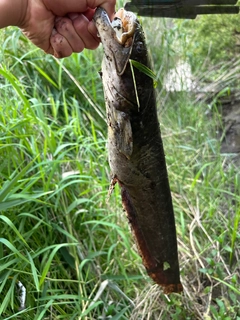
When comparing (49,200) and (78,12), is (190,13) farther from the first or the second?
(49,200)

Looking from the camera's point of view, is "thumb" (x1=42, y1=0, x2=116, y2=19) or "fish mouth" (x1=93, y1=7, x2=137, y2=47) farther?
"thumb" (x1=42, y1=0, x2=116, y2=19)

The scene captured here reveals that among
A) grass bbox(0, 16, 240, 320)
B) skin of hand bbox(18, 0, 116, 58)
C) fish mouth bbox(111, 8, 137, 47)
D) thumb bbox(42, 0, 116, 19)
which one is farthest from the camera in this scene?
grass bbox(0, 16, 240, 320)

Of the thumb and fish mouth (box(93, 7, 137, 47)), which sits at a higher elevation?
the thumb

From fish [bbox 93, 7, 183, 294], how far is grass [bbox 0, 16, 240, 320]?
0.31 meters

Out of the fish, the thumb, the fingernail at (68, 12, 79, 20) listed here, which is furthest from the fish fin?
the fingernail at (68, 12, 79, 20)

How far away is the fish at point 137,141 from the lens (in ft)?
3.99

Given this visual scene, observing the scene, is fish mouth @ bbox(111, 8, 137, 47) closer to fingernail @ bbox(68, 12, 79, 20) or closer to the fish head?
the fish head

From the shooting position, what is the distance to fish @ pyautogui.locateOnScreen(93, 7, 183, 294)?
Result: 3.99 ft

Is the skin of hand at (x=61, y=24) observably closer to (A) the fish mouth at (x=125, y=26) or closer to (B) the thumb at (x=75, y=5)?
(B) the thumb at (x=75, y=5)

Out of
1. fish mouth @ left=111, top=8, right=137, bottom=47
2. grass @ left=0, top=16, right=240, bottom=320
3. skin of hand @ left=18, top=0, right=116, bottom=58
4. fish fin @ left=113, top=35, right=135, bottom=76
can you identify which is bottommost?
grass @ left=0, top=16, right=240, bottom=320

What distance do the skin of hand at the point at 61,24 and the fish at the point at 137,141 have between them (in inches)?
9.0

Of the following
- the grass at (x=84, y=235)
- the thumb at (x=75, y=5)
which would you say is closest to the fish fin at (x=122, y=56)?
the thumb at (x=75, y=5)

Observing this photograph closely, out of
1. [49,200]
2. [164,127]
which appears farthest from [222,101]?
[49,200]

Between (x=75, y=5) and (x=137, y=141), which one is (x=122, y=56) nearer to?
(x=137, y=141)
